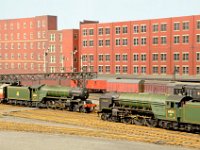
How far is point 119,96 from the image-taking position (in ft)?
136

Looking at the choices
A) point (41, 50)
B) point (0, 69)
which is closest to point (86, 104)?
point (41, 50)

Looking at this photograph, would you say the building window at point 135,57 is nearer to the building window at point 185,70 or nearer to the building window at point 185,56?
the building window at point 185,56

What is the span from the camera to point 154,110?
3731cm

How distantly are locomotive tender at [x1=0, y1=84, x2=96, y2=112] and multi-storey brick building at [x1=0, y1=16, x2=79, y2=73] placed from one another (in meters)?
38.1

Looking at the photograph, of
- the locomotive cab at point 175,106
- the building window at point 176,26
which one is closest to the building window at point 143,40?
the building window at point 176,26

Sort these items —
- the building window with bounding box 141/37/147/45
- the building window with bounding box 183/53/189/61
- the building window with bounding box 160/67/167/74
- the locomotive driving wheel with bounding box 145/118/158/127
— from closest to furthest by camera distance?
the locomotive driving wheel with bounding box 145/118/158/127
the building window with bounding box 183/53/189/61
the building window with bounding box 160/67/167/74
the building window with bounding box 141/37/147/45

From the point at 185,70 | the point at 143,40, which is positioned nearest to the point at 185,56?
the point at 185,70

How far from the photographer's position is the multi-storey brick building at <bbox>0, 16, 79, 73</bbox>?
349ft

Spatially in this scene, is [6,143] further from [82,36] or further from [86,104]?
[82,36]

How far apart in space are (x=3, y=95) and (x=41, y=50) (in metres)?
53.8

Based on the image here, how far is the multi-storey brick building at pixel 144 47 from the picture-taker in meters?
83.1

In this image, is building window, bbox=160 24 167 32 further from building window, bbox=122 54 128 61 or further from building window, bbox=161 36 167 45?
building window, bbox=122 54 128 61

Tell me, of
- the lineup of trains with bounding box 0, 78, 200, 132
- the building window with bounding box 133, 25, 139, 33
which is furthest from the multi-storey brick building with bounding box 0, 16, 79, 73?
the lineup of trains with bounding box 0, 78, 200, 132

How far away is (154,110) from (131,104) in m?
3.38
